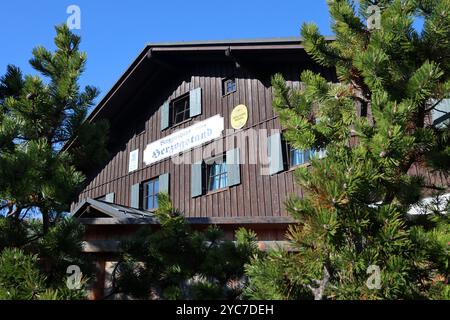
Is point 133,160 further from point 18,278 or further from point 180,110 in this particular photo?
point 18,278

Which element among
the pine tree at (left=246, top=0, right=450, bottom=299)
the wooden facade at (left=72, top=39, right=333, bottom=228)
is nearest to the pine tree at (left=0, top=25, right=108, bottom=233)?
the pine tree at (left=246, top=0, right=450, bottom=299)

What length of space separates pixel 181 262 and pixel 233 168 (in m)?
7.35

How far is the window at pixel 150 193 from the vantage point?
44.2ft

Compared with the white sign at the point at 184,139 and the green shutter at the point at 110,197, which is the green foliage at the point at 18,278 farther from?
Result: the green shutter at the point at 110,197

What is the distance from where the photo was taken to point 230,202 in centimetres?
1122

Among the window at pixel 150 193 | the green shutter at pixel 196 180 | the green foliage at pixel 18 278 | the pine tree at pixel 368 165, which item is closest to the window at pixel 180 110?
the window at pixel 150 193

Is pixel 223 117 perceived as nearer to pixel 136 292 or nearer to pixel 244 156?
pixel 244 156

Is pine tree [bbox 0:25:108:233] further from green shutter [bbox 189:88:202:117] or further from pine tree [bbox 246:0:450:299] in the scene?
green shutter [bbox 189:88:202:117]

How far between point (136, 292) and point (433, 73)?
2.83m

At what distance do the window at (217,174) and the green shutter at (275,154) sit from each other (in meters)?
1.40

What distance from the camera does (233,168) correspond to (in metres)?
11.2

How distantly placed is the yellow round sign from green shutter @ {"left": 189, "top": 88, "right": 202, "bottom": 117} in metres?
1.20

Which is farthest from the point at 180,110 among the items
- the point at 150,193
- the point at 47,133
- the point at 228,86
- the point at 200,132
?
the point at 47,133

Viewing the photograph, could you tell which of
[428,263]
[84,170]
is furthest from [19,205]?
[428,263]
